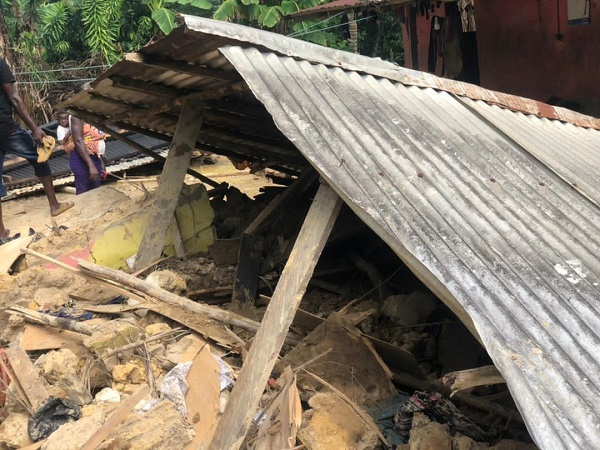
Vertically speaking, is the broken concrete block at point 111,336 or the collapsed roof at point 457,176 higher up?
the collapsed roof at point 457,176

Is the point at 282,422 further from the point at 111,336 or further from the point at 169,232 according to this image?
the point at 169,232

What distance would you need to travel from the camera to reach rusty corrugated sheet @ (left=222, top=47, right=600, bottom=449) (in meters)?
2.38

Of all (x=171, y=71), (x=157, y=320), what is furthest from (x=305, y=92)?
(x=157, y=320)

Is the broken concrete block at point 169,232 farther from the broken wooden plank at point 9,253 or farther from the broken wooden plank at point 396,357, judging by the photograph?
the broken wooden plank at point 396,357

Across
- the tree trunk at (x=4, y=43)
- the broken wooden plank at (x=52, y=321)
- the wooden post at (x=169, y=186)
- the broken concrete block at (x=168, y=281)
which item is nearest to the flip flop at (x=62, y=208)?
the wooden post at (x=169, y=186)

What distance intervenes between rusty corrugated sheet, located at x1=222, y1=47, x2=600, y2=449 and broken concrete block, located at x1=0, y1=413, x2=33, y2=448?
221 cm

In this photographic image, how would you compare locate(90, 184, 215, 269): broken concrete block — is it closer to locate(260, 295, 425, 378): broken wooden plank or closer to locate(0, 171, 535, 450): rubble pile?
locate(0, 171, 535, 450): rubble pile

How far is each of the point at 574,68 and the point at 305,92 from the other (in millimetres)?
7838

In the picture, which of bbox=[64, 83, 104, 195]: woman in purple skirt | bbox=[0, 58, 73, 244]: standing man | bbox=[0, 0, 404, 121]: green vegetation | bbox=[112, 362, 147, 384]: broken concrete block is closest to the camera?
bbox=[112, 362, 147, 384]: broken concrete block

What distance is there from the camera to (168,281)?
4996mm

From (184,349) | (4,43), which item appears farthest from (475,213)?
(4,43)

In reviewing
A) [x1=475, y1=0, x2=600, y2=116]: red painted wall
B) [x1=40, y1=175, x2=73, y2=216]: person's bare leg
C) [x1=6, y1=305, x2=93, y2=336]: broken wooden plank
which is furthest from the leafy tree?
[x1=6, y1=305, x2=93, y2=336]: broken wooden plank

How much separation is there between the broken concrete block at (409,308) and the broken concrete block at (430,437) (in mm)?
1444

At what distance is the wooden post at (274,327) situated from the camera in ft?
9.86
